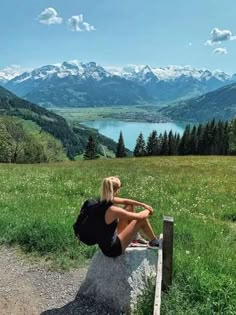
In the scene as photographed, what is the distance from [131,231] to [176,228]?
180 inches

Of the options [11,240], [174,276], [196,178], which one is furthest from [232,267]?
[196,178]

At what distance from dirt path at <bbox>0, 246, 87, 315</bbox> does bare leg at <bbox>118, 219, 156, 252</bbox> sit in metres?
1.85

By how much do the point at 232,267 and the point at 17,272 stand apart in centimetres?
529

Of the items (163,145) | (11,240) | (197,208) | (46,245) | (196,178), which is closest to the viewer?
(46,245)

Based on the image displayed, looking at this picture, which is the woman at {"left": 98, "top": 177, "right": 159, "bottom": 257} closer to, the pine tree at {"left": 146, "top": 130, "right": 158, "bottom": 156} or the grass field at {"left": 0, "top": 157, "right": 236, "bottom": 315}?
the grass field at {"left": 0, "top": 157, "right": 236, "bottom": 315}

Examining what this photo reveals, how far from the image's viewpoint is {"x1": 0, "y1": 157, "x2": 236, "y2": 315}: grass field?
8367 millimetres

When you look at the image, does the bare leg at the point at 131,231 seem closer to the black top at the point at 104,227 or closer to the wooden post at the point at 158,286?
the black top at the point at 104,227

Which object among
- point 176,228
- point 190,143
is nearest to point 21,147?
point 190,143

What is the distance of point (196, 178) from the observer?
28.9m

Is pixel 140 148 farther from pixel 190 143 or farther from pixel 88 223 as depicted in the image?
pixel 88 223

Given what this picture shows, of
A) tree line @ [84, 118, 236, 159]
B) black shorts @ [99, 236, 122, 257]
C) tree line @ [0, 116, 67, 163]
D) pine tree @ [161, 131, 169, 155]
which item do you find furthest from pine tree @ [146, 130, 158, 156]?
black shorts @ [99, 236, 122, 257]

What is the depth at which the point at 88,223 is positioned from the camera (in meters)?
8.99

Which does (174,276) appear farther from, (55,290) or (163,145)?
(163,145)

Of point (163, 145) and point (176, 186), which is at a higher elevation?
point (176, 186)
